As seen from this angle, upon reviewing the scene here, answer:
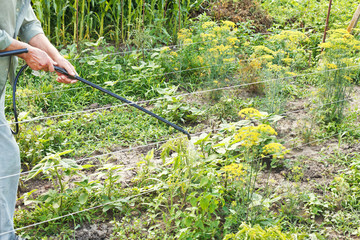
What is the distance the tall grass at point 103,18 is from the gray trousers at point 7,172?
287cm

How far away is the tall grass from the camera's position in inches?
206

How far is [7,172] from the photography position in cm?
246

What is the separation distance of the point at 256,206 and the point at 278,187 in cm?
53

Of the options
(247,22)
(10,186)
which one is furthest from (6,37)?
(247,22)

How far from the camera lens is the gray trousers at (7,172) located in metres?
2.39

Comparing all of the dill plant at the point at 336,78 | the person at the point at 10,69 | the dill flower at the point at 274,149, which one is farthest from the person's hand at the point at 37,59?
the dill plant at the point at 336,78

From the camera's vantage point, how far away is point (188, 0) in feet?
20.0

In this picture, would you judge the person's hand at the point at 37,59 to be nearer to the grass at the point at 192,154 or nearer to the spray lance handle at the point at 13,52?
the spray lance handle at the point at 13,52

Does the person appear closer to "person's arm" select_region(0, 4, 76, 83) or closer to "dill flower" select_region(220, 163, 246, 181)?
"person's arm" select_region(0, 4, 76, 83)

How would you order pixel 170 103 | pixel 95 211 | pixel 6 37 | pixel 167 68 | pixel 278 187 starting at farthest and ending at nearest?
pixel 167 68
pixel 170 103
pixel 278 187
pixel 95 211
pixel 6 37

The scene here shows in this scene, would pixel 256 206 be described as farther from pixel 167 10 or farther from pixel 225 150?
pixel 167 10

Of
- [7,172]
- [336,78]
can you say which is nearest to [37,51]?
[7,172]

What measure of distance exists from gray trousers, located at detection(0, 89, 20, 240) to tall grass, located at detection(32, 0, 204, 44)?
2.87 meters

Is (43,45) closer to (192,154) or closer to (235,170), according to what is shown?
(192,154)
